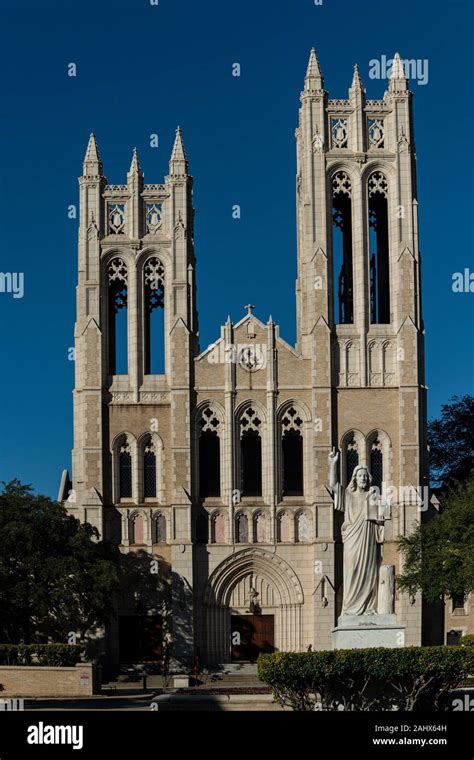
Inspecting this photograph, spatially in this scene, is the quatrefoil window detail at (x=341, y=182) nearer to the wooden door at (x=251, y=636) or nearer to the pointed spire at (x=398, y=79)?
the pointed spire at (x=398, y=79)

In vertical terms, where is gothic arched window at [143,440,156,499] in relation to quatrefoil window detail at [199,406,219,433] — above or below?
A: below

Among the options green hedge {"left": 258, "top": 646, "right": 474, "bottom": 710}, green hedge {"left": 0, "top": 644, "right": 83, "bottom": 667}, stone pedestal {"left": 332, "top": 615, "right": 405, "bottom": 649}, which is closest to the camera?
green hedge {"left": 258, "top": 646, "right": 474, "bottom": 710}

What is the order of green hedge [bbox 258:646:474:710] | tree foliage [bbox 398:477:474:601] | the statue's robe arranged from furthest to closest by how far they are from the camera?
tree foliage [bbox 398:477:474:601] → the statue's robe → green hedge [bbox 258:646:474:710]

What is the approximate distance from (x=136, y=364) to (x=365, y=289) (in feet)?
32.3

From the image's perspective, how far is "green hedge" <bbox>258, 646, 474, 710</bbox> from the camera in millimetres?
33156

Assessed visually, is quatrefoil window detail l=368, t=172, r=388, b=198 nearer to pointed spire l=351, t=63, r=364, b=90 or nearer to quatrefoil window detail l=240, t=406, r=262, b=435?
pointed spire l=351, t=63, r=364, b=90

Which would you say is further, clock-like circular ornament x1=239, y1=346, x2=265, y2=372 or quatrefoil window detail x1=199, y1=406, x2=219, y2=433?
clock-like circular ornament x1=239, y1=346, x2=265, y2=372

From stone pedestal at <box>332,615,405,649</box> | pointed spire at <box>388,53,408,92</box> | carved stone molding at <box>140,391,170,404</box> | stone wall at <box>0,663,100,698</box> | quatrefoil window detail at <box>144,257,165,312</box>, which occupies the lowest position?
stone wall at <box>0,663,100,698</box>

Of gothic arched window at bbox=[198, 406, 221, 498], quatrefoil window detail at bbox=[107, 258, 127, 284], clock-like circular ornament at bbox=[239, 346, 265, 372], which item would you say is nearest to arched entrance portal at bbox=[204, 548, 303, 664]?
gothic arched window at bbox=[198, 406, 221, 498]

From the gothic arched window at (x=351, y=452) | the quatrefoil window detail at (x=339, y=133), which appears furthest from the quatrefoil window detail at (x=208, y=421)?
the quatrefoil window detail at (x=339, y=133)

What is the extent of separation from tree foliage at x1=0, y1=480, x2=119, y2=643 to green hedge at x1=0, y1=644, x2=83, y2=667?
1980 millimetres

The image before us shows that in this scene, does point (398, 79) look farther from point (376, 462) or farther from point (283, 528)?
point (283, 528)

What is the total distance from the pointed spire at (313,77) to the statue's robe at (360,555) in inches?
1222

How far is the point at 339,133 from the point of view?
6291 centimetres
